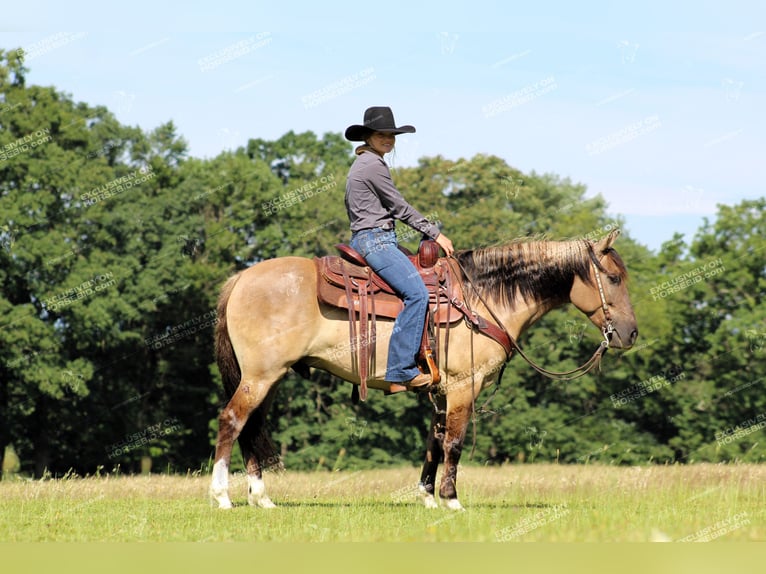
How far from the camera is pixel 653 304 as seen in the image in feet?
164

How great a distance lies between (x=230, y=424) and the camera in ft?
30.7

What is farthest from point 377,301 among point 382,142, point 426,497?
point 426,497

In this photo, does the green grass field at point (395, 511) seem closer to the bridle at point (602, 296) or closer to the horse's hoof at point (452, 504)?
the horse's hoof at point (452, 504)

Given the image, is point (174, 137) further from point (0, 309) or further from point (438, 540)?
point (438, 540)

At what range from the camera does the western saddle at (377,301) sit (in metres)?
9.66

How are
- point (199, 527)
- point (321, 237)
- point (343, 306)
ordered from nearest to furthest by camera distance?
point (199, 527) → point (343, 306) → point (321, 237)

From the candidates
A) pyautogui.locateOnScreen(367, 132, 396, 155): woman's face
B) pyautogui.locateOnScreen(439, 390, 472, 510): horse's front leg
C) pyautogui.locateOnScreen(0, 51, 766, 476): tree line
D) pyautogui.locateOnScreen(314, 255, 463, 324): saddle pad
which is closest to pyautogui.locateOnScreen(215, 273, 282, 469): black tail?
pyautogui.locateOnScreen(314, 255, 463, 324): saddle pad

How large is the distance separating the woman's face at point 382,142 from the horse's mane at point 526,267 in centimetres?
143

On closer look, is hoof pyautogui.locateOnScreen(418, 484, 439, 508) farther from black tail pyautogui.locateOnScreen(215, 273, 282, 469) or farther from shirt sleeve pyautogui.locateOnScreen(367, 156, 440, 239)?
shirt sleeve pyautogui.locateOnScreen(367, 156, 440, 239)

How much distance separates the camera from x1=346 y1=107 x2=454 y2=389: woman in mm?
9516

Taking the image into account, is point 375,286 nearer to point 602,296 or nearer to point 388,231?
point 388,231

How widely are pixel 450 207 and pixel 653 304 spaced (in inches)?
469

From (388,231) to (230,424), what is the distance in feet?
8.25

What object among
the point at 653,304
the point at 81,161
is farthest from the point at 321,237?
the point at 653,304
